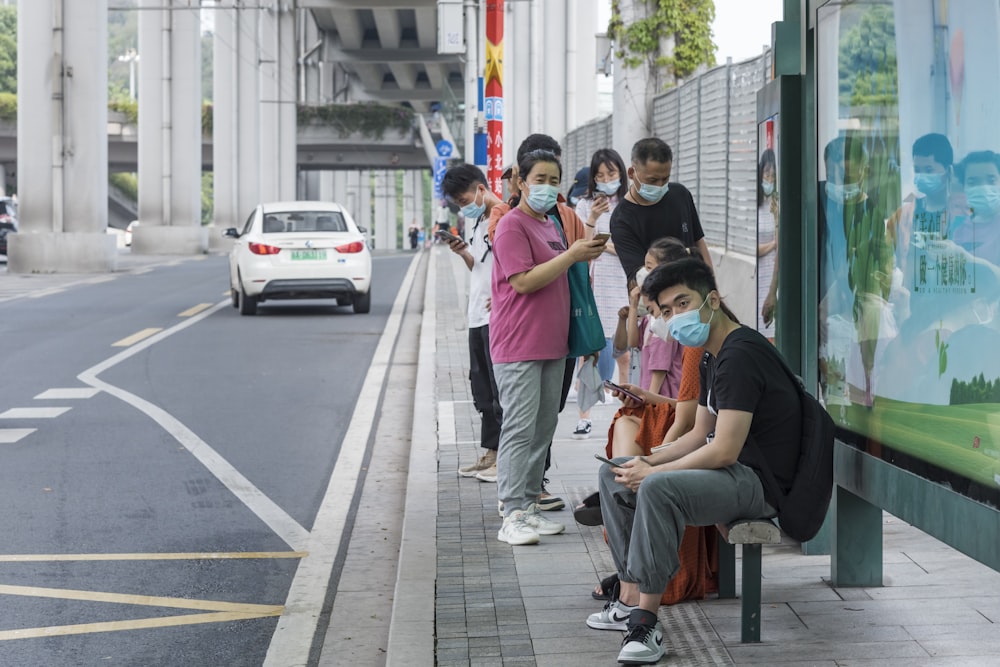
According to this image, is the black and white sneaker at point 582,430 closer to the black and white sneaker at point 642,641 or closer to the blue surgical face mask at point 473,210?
the blue surgical face mask at point 473,210

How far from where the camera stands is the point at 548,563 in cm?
638

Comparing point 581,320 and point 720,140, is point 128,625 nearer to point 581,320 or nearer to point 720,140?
point 581,320

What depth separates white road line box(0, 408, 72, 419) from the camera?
37.5ft

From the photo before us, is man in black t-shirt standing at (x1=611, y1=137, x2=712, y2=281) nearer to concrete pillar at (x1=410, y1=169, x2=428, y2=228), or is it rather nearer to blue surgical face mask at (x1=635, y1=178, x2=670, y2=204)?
blue surgical face mask at (x1=635, y1=178, x2=670, y2=204)

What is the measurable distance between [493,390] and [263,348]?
9.06 m

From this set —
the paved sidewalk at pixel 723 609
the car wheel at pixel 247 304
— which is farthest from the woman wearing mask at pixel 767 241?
the car wheel at pixel 247 304

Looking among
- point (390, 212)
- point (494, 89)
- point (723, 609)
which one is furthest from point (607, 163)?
point (390, 212)

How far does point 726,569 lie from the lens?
19.0 feet

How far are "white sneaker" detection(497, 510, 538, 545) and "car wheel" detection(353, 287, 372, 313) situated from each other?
1545 centimetres

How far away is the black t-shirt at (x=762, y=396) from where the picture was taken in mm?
5094

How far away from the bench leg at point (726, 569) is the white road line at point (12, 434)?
234 inches

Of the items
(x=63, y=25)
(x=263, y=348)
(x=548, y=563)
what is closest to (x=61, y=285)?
(x=63, y=25)

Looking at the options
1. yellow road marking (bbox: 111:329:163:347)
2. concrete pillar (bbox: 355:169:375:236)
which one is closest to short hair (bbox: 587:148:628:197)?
yellow road marking (bbox: 111:329:163:347)

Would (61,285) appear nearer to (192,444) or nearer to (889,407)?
(192,444)
